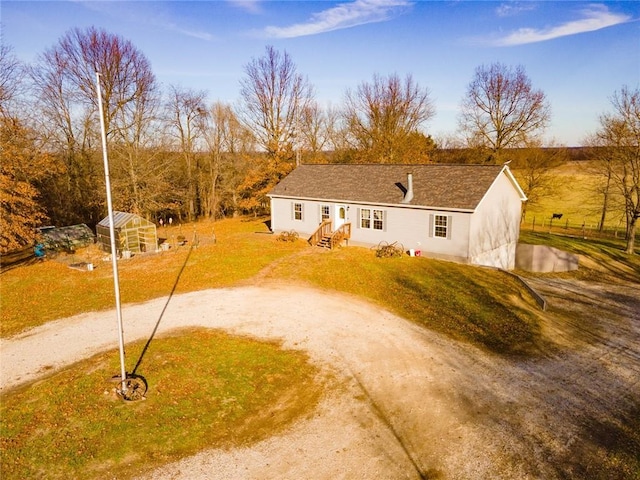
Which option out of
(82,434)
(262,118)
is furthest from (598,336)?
(262,118)

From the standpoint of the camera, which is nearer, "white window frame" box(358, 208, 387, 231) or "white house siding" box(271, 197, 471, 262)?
"white house siding" box(271, 197, 471, 262)

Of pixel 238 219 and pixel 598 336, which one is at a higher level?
pixel 238 219

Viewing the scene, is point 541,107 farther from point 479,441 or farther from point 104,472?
point 104,472

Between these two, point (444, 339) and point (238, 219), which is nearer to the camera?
point (444, 339)

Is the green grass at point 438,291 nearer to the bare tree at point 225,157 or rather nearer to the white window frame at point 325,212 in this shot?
the white window frame at point 325,212

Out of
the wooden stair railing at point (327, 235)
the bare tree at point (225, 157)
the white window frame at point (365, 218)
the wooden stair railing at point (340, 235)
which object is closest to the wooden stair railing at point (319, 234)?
the wooden stair railing at point (327, 235)

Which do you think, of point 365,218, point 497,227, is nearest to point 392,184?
point 365,218

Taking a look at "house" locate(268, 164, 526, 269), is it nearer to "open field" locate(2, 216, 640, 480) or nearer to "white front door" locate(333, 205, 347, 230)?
"white front door" locate(333, 205, 347, 230)

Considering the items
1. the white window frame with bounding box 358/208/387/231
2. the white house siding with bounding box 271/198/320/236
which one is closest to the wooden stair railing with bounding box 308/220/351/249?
the white window frame with bounding box 358/208/387/231
